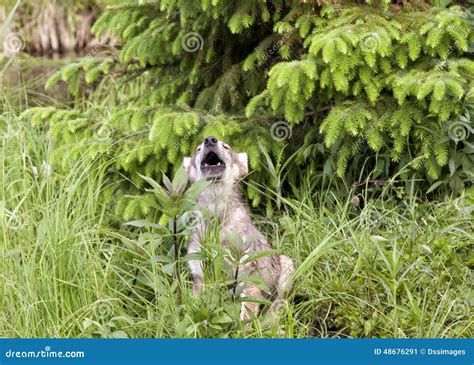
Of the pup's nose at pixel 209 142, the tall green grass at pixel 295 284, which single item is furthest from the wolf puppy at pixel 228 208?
the tall green grass at pixel 295 284

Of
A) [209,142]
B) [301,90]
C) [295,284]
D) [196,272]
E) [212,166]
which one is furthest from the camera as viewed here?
[301,90]

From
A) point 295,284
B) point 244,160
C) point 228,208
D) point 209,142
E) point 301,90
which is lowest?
point 295,284

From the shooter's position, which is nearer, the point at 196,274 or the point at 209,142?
the point at 196,274

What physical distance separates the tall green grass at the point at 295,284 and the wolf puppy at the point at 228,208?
200mm

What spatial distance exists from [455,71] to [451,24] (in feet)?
1.15

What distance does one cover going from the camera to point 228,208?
6082 millimetres

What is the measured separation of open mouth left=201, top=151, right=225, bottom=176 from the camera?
19.6 ft

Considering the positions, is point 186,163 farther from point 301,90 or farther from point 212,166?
point 301,90

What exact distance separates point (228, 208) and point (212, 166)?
345 mm

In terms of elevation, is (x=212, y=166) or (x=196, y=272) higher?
(x=212, y=166)

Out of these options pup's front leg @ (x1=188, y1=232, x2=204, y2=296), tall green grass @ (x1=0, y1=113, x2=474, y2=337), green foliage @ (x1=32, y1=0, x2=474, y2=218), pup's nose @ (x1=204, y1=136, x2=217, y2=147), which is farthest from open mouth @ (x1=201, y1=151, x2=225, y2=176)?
tall green grass @ (x1=0, y1=113, x2=474, y2=337)

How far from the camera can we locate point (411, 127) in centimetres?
626

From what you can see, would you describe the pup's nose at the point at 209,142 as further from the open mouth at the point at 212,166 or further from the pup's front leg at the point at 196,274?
the pup's front leg at the point at 196,274

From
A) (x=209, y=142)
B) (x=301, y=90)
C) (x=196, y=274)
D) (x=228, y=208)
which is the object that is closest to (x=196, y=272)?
(x=196, y=274)
